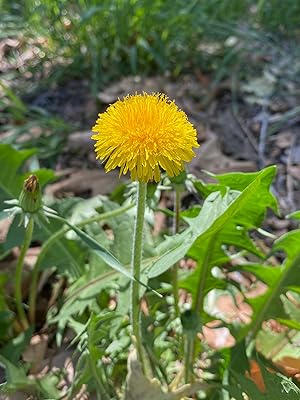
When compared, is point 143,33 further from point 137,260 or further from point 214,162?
point 137,260

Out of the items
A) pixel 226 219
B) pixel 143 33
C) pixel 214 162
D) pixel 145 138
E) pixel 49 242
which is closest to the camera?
pixel 145 138

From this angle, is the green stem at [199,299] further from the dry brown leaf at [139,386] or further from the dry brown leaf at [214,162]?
the dry brown leaf at [214,162]

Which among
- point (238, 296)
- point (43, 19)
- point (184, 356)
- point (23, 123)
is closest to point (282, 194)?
point (238, 296)

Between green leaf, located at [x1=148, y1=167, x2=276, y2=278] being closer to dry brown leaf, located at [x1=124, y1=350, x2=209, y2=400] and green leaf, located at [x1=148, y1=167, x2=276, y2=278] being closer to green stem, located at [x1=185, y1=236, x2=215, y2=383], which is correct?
green stem, located at [x1=185, y1=236, x2=215, y2=383]

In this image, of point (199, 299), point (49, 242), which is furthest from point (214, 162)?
point (49, 242)

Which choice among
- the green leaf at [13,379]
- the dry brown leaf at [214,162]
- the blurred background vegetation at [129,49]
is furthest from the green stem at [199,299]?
the blurred background vegetation at [129,49]

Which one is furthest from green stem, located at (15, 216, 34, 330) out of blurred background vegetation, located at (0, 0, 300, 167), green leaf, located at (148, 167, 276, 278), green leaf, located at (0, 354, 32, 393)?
blurred background vegetation, located at (0, 0, 300, 167)

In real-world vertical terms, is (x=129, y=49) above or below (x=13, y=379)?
above
